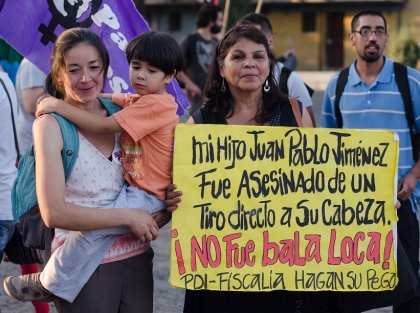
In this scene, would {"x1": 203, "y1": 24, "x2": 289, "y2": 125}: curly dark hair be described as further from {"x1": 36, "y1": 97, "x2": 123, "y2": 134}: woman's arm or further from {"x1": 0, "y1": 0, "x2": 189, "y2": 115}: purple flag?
{"x1": 36, "y1": 97, "x2": 123, "y2": 134}: woman's arm

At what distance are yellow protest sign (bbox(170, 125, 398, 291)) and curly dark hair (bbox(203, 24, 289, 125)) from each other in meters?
0.26

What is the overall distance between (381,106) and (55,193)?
258 cm

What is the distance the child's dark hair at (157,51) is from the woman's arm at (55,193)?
45 centimetres

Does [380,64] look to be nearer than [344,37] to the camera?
Yes

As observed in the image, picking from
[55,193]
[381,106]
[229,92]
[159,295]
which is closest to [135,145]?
[55,193]

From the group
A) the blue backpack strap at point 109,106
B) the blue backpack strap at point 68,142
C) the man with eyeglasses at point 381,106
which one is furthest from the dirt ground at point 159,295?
the blue backpack strap at point 68,142

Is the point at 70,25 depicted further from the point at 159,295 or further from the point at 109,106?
the point at 159,295

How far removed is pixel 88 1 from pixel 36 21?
280 mm

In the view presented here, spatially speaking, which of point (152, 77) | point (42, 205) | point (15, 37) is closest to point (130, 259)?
point (42, 205)

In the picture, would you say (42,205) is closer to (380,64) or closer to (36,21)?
(36,21)

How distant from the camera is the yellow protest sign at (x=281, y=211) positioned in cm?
374

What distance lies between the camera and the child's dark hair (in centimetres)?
365

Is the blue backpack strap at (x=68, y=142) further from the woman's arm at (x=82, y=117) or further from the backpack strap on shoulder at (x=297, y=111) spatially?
the backpack strap on shoulder at (x=297, y=111)

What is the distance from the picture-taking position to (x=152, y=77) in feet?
12.0
